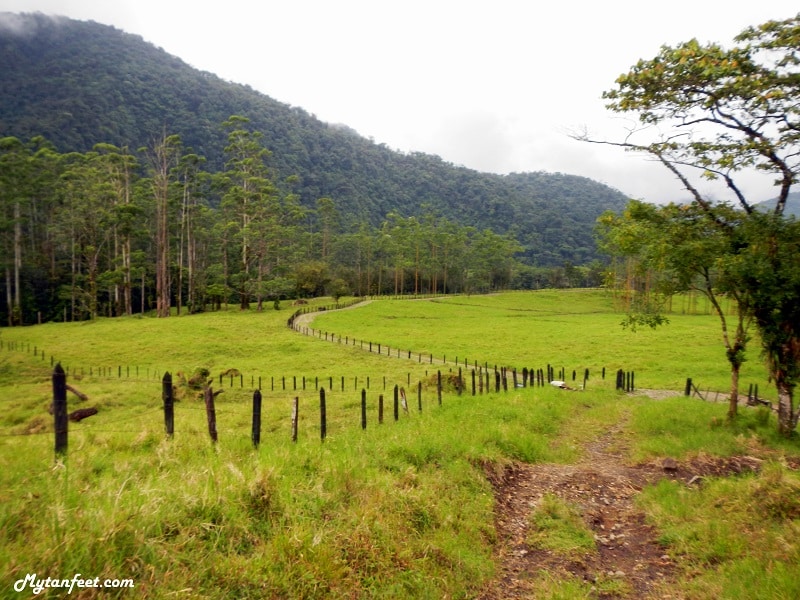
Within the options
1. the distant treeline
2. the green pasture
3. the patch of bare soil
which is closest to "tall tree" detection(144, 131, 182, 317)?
the distant treeline

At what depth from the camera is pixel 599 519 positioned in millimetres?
7379

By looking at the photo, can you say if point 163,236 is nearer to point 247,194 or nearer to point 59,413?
point 247,194

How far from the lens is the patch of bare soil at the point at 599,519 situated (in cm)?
566

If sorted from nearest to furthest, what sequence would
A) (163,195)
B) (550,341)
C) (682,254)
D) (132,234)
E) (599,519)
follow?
(599,519) < (682,254) < (550,341) < (163,195) < (132,234)

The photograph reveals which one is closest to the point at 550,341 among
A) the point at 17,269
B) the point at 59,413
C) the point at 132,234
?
the point at 59,413

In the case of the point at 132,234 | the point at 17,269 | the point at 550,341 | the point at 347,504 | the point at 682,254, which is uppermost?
the point at 132,234

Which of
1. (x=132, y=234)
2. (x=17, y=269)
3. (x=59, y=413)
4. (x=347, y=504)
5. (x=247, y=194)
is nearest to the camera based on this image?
(x=59, y=413)

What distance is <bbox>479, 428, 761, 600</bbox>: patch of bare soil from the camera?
5.66 meters

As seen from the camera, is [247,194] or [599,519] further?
[247,194]

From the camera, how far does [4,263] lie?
190ft

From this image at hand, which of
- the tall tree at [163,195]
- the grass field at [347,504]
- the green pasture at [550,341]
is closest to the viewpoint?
the grass field at [347,504]

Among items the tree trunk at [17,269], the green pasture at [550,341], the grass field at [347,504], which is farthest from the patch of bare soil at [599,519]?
the tree trunk at [17,269]

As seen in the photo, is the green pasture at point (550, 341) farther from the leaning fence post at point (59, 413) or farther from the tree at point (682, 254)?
the leaning fence post at point (59, 413)

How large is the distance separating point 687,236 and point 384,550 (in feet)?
40.1
